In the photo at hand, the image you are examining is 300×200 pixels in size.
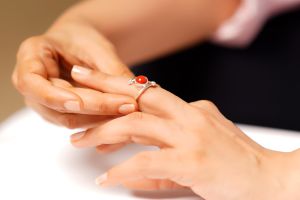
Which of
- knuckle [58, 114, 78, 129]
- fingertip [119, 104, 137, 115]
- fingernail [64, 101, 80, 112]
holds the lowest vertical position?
knuckle [58, 114, 78, 129]

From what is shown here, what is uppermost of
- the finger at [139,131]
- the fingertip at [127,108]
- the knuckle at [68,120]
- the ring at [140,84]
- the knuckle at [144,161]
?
the ring at [140,84]

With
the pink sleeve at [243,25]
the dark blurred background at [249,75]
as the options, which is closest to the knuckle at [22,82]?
the dark blurred background at [249,75]

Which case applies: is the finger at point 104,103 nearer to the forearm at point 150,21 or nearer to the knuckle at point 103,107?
the knuckle at point 103,107

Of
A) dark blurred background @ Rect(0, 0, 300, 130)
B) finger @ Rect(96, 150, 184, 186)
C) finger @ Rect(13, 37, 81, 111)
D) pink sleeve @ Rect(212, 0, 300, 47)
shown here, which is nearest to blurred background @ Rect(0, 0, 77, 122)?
dark blurred background @ Rect(0, 0, 300, 130)

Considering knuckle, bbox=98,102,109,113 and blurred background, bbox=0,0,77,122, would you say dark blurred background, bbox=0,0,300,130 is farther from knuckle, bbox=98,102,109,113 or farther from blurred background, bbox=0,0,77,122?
blurred background, bbox=0,0,77,122

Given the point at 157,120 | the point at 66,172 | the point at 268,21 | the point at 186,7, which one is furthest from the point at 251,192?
the point at 268,21
